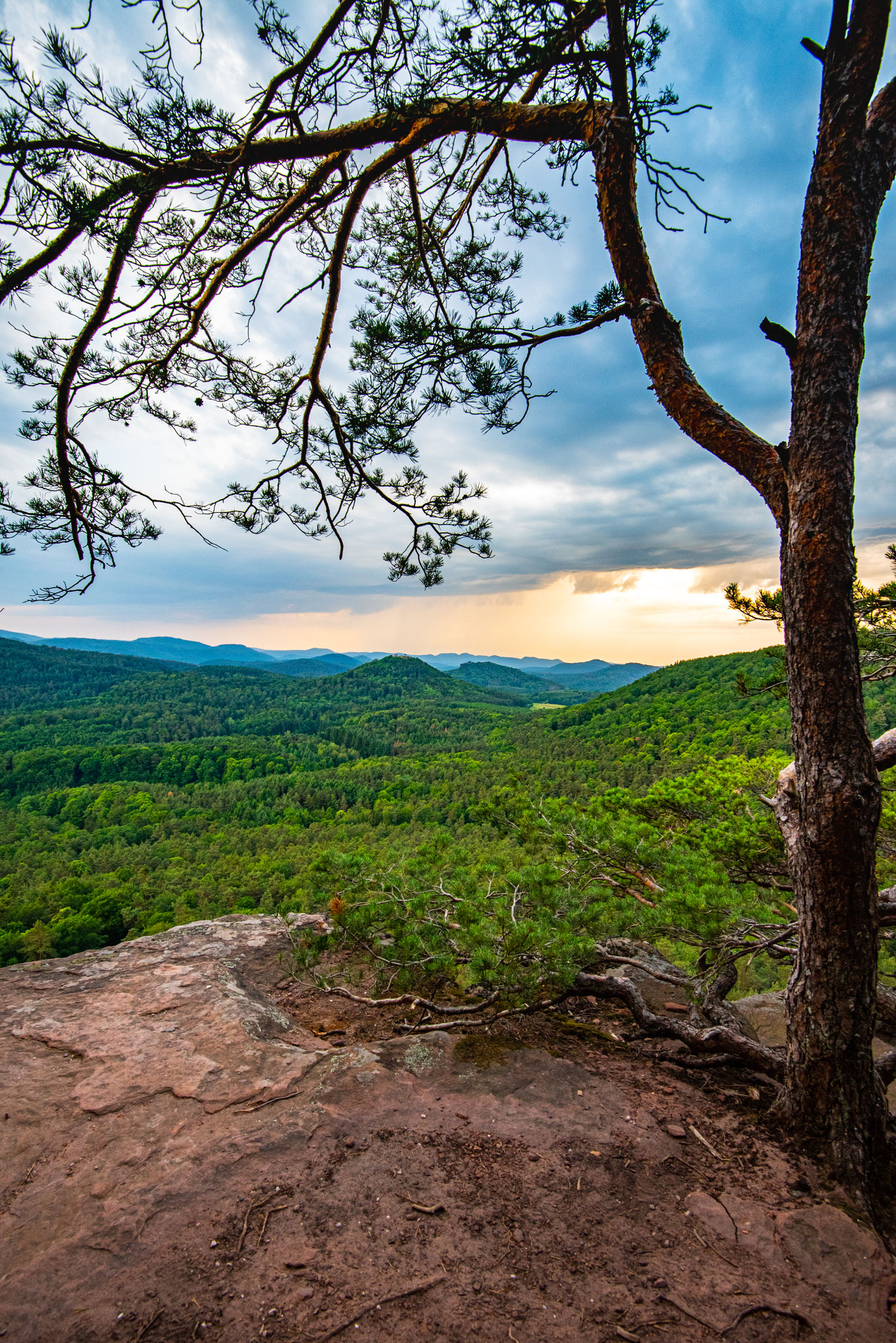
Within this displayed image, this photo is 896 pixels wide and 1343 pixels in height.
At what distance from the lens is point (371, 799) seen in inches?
1791

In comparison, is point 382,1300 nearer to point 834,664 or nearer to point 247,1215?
point 247,1215

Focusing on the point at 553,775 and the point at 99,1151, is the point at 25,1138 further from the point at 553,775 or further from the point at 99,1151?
the point at 553,775

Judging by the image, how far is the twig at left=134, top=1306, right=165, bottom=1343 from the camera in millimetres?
1360

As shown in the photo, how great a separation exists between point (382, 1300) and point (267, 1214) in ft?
1.67

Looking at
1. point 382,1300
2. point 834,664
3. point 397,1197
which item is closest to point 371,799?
point 397,1197

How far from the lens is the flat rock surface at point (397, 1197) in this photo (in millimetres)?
1467

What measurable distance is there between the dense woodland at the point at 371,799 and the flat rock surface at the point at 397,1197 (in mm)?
896

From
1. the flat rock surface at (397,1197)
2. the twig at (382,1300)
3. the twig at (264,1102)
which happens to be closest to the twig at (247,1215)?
the flat rock surface at (397,1197)

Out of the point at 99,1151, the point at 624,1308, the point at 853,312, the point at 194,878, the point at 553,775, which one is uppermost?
the point at 853,312

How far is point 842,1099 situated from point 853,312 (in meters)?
3.11

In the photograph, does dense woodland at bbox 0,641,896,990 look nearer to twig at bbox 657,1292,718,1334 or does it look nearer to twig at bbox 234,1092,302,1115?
twig at bbox 234,1092,302,1115

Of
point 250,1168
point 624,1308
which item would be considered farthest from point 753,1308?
point 250,1168

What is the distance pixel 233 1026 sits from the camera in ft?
10.1

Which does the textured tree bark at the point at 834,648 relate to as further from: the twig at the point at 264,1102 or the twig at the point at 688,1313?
the twig at the point at 264,1102
